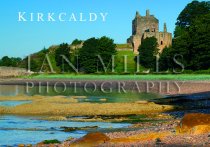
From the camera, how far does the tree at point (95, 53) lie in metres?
105

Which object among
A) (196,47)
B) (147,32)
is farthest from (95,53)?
(196,47)

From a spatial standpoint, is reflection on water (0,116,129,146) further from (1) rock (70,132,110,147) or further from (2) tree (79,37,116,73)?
(2) tree (79,37,116,73)

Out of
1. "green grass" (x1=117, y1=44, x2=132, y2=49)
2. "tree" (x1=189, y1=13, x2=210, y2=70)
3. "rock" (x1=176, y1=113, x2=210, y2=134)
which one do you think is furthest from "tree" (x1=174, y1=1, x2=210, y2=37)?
"rock" (x1=176, y1=113, x2=210, y2=134)

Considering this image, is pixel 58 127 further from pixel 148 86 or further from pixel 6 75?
pixel 6 75

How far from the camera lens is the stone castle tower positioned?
12462 cm

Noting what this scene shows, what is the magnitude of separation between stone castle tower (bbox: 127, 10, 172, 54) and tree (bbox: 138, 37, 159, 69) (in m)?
11.1

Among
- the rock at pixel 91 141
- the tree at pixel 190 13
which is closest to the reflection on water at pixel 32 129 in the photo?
the rock at pixel 91 141

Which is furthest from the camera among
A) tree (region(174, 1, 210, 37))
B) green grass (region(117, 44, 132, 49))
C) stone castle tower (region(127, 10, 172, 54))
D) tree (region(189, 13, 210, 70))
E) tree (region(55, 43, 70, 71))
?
green grass (region(117, 44, 132, 49))

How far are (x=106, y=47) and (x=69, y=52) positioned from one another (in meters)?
15.0

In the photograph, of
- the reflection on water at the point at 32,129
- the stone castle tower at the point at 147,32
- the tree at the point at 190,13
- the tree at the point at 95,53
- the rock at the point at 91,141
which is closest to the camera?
the rock at the point at 91,141

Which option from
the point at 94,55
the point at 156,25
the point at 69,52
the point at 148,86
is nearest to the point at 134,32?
the point at 156,25

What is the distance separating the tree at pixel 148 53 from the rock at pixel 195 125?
8650cm

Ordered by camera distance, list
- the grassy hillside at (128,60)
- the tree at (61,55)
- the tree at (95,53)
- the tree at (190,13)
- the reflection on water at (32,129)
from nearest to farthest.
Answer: the reflection on water at (32,129)
the grassy hillside at (128,60)
the tree at (95,53)
the tree at (61,55)
the tree at (190,13)

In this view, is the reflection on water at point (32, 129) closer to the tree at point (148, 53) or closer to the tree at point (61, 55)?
the tree at point (148, 53)
